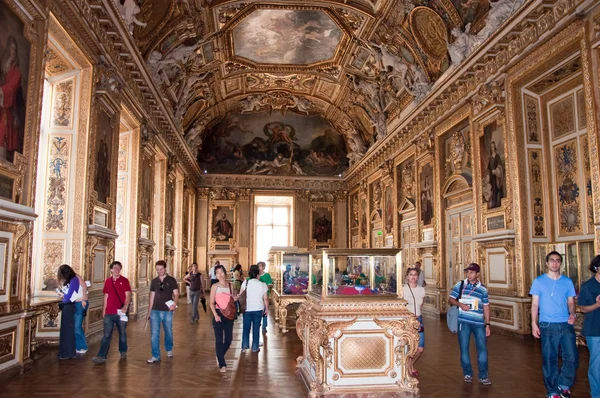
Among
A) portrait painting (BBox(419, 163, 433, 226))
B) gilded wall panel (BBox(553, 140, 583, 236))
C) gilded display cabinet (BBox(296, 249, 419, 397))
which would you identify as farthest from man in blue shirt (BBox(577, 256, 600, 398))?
portrait painting (BBox(419, 163, 433, 226))

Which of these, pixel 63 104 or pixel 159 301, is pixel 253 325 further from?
pixel 63 104

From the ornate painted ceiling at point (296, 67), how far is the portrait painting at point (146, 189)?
7.21 feet

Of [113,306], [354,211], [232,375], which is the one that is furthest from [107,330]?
[354,211]

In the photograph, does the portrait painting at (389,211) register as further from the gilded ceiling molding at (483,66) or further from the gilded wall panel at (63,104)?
the gilded wall panel at (63,104)

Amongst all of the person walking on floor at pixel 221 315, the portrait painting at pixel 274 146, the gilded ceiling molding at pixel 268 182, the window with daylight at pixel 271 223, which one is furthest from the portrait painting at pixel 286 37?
the person walking on floor at pixel 221 315

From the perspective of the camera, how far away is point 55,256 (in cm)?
877

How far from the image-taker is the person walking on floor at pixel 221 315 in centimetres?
679

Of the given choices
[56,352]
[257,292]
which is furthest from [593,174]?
[56,352]

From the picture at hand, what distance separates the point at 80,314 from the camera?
7.73 m

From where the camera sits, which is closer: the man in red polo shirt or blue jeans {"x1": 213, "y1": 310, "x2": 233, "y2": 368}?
blue jeans {"x1": 213, "y1": 310, "x2": 233, "y2": 368}

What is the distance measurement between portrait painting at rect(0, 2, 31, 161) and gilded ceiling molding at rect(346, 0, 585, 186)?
8.29m

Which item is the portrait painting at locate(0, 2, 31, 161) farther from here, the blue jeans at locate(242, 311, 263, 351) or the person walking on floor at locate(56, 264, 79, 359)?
the blue jeans at locate(242, 311, 263, 351)

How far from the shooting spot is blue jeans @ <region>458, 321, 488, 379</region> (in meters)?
5.93

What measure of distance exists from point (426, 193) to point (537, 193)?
5.39 metres
